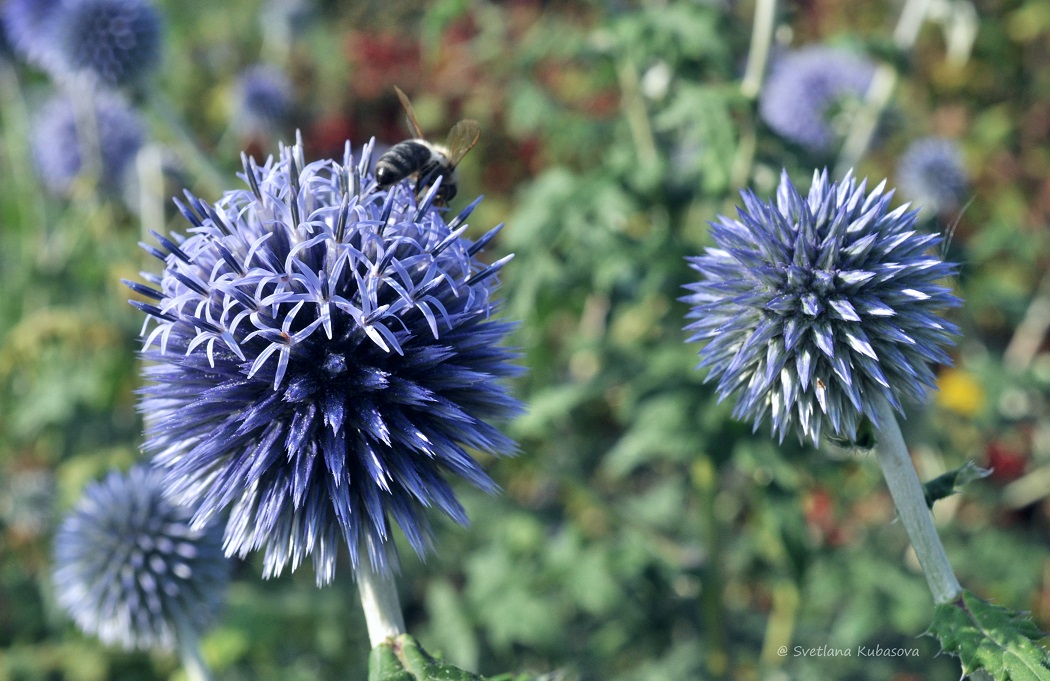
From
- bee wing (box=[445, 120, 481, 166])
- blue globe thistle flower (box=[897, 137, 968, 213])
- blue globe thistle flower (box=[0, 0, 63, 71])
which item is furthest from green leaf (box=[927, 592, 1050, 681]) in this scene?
blue globe thistle flower (box=[0, 0, 63, 71])

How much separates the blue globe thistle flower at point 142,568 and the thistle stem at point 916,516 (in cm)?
170

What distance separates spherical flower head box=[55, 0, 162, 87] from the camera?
137 inches

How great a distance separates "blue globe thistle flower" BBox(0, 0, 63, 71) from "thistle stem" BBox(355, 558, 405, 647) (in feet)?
10.4

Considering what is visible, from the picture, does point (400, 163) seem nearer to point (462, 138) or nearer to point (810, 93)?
point (462, 138)

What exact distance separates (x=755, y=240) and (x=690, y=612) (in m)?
2.43

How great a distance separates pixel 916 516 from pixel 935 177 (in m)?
2.98

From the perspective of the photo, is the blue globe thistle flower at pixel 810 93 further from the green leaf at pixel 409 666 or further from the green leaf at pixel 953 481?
the green leaf at pixel 409 666

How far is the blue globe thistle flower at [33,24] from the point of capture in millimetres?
3824

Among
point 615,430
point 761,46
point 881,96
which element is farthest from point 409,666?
point 615,430

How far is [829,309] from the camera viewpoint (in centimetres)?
158

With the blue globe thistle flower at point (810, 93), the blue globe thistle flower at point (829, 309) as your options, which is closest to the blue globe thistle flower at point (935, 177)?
the blue globe thistle flower at point (810, 93)

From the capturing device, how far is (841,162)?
3406 mm

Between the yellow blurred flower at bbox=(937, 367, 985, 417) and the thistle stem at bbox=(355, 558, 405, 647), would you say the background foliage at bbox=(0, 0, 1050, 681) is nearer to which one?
the yellow blurred flower at bbox=(937, 367, 985, 417)

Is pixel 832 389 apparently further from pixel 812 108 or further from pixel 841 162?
pixel 812 108
